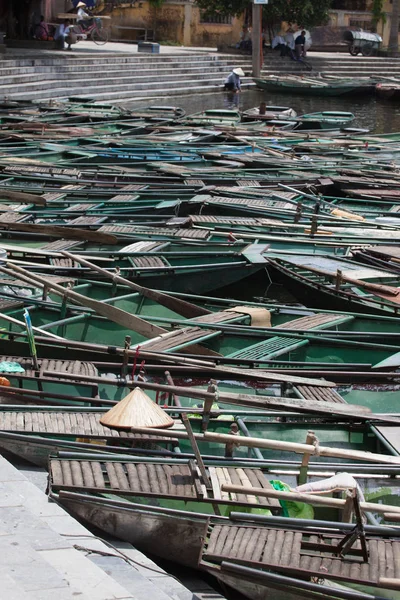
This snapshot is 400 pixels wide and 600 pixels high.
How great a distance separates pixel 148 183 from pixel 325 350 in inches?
303

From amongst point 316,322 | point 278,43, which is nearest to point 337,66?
point 278,43

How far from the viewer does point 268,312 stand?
9742 mm

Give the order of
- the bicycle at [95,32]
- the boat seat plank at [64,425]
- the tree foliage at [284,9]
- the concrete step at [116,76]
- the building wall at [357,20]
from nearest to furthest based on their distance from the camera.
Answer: the boat seat plank at [64,425] → the concrete step at [116,76] → the bicycle at [95,32] → the tree foliage at [284,9] → the building wall at [357,20]

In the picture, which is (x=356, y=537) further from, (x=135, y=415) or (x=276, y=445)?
(x=135, y=415)

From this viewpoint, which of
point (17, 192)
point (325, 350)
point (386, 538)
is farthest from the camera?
point (17, 192)

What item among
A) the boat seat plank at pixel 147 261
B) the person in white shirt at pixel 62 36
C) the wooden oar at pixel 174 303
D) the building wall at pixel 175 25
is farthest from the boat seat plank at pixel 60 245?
the building wall at pixel 175 25

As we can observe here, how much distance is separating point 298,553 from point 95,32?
3507 cm

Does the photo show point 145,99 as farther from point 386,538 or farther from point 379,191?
point 386,538

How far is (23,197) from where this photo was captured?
14.0 m

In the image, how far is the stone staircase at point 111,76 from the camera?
27875mm

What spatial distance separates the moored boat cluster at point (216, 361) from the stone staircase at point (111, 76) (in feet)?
36.7

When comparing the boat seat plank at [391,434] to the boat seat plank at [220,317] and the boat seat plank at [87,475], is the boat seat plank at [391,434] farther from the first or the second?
the boat seat plank at [220,317]

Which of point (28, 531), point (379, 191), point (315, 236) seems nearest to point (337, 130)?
point (379, 191)

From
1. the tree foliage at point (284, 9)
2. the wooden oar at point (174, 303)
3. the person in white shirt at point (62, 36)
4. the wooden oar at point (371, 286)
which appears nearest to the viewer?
the wooden oar at point (174, 303)
